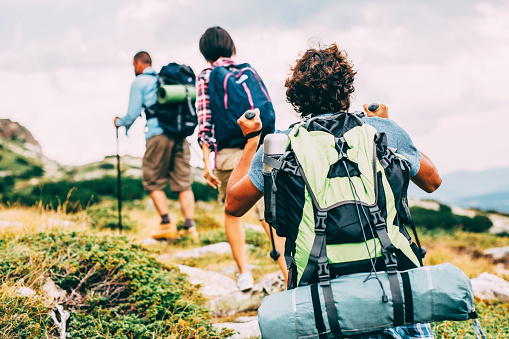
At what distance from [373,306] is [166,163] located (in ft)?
17.2

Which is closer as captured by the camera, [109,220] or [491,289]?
[491,289]

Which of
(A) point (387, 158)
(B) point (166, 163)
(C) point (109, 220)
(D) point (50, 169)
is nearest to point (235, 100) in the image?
(A) point (387, 158)

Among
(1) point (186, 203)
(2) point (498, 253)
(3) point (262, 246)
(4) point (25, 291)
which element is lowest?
(2) point (498, 253)

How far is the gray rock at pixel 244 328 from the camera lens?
355 centimetres

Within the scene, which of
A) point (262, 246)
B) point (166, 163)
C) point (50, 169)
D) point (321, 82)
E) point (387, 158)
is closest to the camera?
point (387, 158)

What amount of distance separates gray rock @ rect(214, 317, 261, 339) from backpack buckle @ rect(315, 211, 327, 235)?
213 cm

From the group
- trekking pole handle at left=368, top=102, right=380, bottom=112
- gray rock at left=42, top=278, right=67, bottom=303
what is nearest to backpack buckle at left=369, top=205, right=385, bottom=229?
trekking pole handle at left=368, top=102, right=380, bottom=112

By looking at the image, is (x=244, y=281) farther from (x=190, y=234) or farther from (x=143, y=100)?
(x=143, y=100)

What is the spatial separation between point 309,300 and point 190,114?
4896 mm

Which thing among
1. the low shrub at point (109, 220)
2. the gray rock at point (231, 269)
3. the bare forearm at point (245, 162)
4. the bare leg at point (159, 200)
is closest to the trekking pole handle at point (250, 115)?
the bare forearm at point (245, 162)

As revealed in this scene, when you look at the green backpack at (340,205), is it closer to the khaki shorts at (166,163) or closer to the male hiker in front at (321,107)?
the male hiker in front at (321,107)

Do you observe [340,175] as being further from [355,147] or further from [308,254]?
[308,254]

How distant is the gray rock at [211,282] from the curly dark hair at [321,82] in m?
2.82

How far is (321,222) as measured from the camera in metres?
1.77
